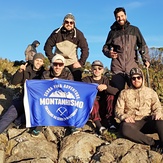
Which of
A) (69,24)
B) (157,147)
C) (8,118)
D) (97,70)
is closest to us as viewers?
(157,147)

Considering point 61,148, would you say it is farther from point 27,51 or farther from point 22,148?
point 27,51

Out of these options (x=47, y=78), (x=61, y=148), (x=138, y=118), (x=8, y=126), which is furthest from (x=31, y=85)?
(x=138, y=118)

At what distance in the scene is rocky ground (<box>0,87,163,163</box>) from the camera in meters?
7.68

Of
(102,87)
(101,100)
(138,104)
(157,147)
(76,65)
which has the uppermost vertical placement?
(76,65)

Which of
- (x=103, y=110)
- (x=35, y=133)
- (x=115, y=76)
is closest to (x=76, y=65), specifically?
(x=115, y=76)

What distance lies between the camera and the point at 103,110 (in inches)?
380

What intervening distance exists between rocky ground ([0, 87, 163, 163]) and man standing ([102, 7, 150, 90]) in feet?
6.42

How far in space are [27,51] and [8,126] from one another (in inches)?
292

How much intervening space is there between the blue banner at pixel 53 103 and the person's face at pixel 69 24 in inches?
78.2

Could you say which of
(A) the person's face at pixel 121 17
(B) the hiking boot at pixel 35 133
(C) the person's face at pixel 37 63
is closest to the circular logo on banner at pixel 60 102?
(B) the hiking boot at pixel 35 133

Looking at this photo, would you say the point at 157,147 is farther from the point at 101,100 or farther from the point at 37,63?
the point at 37,63

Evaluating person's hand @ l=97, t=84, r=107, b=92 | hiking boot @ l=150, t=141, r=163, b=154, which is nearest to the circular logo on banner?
person's hand @ l=97, t=84, r=107, b=92

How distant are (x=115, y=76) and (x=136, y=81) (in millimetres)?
1084

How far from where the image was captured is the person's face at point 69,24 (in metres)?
10.1
